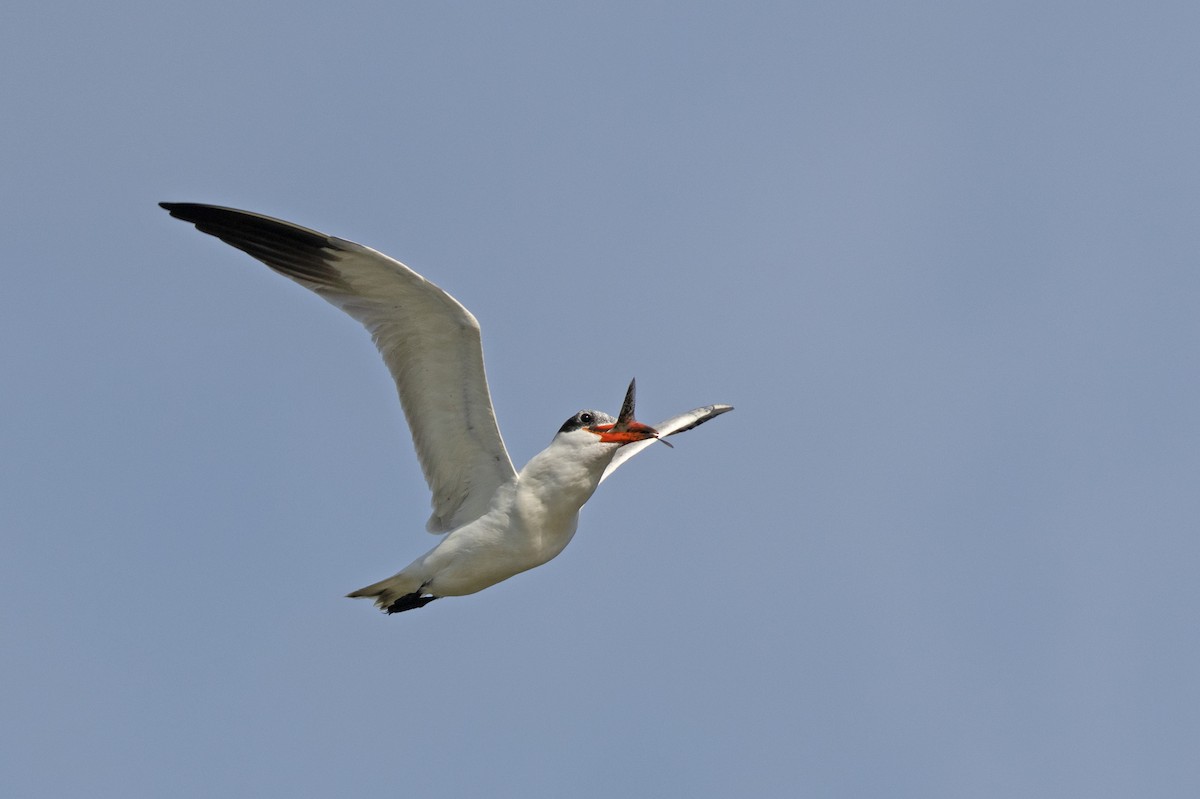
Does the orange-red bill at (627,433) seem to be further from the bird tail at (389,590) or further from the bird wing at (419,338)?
the bird tail at (389,590)

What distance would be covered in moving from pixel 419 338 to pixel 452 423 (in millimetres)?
969

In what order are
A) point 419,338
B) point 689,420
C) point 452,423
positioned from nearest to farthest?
point 419,338 → point 452,423 → point 689,420

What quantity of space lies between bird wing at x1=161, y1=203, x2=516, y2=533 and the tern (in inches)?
0.4

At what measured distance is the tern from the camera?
1773 cm

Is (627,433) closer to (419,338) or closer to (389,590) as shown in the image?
(419,338)

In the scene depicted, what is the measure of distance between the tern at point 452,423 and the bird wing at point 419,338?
0.01 metres

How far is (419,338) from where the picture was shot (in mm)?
17906

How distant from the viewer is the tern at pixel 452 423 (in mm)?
17734

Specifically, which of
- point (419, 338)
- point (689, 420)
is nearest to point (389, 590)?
point (419, 338)

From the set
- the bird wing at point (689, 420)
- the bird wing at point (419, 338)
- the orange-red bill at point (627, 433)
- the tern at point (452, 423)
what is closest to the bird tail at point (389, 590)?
the tern at point (452, 423)

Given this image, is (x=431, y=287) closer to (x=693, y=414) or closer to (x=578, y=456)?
(x=578, y=456)

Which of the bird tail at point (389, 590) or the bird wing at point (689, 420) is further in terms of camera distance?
the bird wing at point (689, 420)

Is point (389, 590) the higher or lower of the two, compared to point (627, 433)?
lower

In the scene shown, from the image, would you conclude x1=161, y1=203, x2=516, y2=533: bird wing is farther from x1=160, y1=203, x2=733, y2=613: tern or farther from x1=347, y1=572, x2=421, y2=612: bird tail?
x1=347, y1=572, x2=421, y2=612: bird tail
